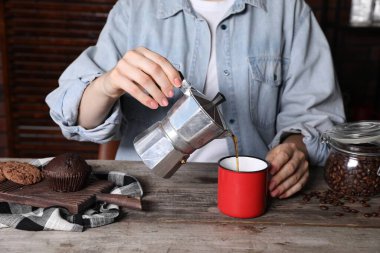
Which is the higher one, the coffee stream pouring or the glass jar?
the coffee stream pouring

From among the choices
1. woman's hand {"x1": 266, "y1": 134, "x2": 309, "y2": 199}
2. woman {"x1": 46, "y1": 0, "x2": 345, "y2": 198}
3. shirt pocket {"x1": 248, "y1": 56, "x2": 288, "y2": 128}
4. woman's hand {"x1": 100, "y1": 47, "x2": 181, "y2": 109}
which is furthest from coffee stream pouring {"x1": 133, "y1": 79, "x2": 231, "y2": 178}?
shirt pocket {"x1": 248, "y1": 56, "x2": 288, "y2": 128}

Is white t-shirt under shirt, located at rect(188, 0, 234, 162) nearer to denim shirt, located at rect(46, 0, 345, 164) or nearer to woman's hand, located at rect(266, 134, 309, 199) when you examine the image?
denim shirt, located at rect(46, 0, 345, 164)

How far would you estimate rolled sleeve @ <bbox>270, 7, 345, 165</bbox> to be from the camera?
47.8 inches

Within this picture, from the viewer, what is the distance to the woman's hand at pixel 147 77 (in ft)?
2.77

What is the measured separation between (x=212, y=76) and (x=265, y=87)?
15 cm

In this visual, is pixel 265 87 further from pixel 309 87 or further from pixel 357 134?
pixel 357 134

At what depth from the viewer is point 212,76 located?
1.26 m

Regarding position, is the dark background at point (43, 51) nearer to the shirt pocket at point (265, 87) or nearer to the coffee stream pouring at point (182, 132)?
the shirt pocket at point (265, 87)

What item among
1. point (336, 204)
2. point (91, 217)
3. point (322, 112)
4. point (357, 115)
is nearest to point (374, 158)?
point (336, 204)

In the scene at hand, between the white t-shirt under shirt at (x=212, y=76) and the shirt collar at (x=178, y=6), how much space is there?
0.03 meters

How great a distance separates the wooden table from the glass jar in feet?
0.13

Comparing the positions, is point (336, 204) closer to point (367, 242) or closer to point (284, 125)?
point (367, 242)

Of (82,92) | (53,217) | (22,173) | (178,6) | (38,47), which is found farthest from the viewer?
(38,47)

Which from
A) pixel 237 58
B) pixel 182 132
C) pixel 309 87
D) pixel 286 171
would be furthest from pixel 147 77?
pixel 309 87
